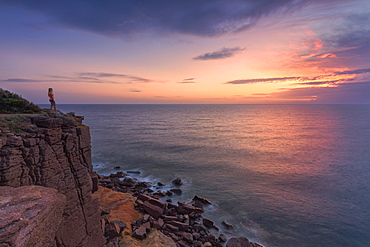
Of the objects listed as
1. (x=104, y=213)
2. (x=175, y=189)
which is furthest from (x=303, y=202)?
(x=104, y=213)

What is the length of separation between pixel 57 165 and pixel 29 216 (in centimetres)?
529

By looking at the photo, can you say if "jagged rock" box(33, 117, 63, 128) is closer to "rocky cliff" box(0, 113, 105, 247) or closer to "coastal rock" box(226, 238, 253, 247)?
"rocky cliff" box(0, 113, 105, 247)

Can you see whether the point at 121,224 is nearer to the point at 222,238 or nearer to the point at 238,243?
the point at 222,238

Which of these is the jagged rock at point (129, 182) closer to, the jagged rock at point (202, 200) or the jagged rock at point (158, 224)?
the jagged rock at point (202, 200)

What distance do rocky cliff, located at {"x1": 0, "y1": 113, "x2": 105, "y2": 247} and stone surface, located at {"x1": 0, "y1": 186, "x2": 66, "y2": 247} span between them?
4.90ft

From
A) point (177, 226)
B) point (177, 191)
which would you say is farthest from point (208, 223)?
point (177, 191)

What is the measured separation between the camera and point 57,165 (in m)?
9.31

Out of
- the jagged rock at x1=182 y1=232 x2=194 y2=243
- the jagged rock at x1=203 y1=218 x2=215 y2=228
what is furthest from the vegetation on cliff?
the jagged rock at x1=203 y1=218 x2=215 y2=228

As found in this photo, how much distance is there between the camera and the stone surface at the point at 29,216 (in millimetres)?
4070

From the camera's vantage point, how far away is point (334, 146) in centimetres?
5350

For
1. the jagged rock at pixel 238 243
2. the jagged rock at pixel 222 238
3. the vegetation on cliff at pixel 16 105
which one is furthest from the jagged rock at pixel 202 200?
the vegetation on cliff at pixel 16 105

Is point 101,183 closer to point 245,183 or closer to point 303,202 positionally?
point 245,183

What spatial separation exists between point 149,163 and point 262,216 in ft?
78.5

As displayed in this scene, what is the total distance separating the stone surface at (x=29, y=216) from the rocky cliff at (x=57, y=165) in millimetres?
1492
